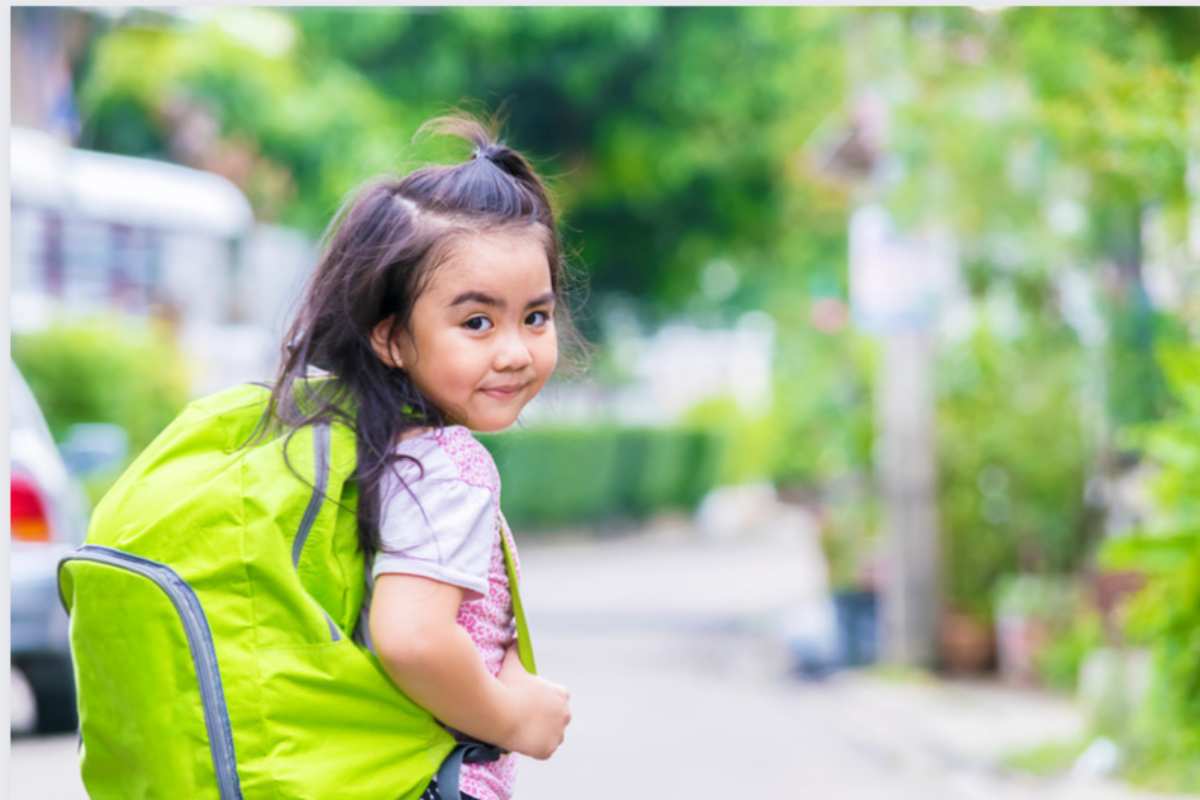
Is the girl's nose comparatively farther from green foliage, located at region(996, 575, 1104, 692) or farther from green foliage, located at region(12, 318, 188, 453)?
green foliage, located at region(12, 318, 188, 453)

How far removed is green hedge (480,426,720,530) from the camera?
2417 centimetres

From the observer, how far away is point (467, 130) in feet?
7.70

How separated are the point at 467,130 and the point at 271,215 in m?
23.4

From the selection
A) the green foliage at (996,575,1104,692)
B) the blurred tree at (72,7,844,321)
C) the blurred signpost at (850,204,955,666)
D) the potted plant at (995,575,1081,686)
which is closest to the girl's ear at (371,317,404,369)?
the green foliage at (996,575,1104,692)

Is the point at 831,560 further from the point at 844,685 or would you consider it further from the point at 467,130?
the point at 467,130

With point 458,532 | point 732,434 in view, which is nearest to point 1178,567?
point 458,532

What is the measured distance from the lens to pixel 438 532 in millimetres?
2025

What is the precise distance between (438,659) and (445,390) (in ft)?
1.06

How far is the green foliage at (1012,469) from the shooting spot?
37.3 feet

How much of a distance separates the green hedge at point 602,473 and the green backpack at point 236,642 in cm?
1916

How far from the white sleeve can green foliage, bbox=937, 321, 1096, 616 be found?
9.69 meters

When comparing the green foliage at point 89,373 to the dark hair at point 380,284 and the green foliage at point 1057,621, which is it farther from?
the dark hair at point 380,284

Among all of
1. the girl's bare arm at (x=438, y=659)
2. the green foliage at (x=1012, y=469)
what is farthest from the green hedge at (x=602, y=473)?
the girl's bare arm at (x=438, y=659)

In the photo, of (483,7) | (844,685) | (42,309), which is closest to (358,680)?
(844,685)
